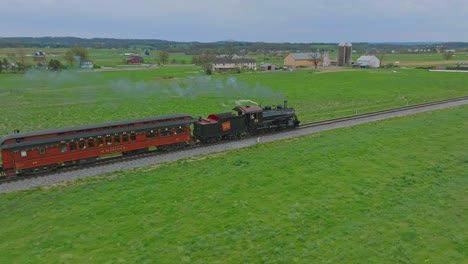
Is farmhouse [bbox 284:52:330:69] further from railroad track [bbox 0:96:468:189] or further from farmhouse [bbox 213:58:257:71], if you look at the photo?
railroad track [bbox 0:96:468:189]

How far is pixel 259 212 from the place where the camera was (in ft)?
56.8

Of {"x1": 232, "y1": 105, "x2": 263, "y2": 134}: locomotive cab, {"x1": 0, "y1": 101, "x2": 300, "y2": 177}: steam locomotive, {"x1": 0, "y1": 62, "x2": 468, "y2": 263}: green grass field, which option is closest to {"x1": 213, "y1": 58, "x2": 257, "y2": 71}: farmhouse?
{"x1": 232, "y1": 105, "x2": 263, "y2": 134}: locomotive cab

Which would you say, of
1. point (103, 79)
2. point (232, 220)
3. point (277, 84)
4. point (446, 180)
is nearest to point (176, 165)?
point (232, 220)

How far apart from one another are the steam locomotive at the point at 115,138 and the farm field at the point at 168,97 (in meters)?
13.1

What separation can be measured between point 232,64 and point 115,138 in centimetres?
10726

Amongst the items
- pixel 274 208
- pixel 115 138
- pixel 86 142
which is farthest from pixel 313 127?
pixel 86 142

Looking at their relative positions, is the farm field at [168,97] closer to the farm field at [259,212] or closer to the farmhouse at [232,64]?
the farm field at [259,212]

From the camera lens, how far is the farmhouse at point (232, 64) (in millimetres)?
126544

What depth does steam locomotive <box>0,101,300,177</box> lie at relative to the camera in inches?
899

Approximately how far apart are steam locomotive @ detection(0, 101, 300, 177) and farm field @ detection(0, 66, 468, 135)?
43.0ft

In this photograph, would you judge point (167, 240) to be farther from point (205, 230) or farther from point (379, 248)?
point (379, 248)

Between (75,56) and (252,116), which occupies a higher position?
(75,56)

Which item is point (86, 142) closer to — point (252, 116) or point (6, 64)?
point (252, 116)

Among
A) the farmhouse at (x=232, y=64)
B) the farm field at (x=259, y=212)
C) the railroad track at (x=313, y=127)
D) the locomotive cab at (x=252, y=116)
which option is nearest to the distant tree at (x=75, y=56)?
the farmhouse at (x=232, y=64)
